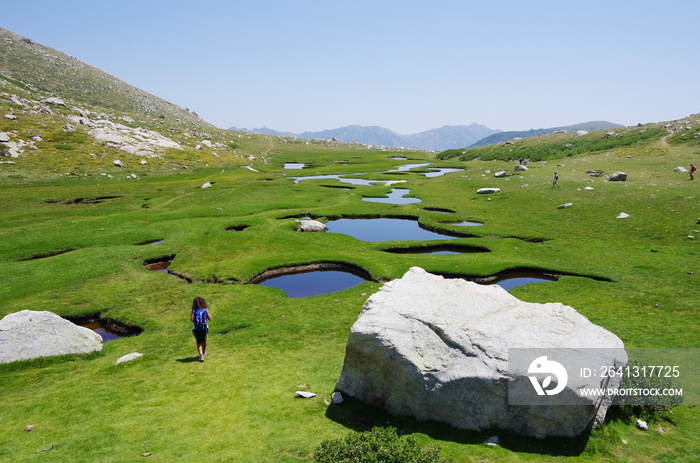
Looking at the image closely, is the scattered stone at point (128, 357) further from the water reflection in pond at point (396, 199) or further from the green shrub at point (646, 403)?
the water reflection in pond at point (396, 199)

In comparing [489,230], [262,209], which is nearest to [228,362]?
[489,230]

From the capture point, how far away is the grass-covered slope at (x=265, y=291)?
1292 cm

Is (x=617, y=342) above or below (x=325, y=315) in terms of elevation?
above

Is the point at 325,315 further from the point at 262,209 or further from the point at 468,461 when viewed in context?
the point at 262,209

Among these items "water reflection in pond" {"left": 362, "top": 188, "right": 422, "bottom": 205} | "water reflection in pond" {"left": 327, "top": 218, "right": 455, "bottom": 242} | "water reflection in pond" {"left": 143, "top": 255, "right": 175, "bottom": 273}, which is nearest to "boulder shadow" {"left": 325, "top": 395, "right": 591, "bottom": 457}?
"water reflection in pond" {"left": 143, "top": 255, "right": 175, "bottom": 273}

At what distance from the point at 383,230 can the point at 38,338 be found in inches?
1681

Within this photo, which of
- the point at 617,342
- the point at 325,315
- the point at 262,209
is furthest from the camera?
the point at 262,209

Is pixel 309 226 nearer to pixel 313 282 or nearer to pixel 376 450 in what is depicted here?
pixel 313 282

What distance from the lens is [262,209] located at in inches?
2584

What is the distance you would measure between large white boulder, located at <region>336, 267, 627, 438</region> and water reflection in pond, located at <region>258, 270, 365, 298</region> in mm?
18837

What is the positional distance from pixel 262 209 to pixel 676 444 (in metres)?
60.7

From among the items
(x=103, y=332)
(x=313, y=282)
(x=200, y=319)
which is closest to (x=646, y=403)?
(x=200, y=319)

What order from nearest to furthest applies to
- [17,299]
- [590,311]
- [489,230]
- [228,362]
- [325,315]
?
1. [228,362]
2. [590,311]
3. [325,315]
4. [17,299]
5. [489,230]

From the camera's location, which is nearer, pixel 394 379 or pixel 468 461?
pixel 468 461
